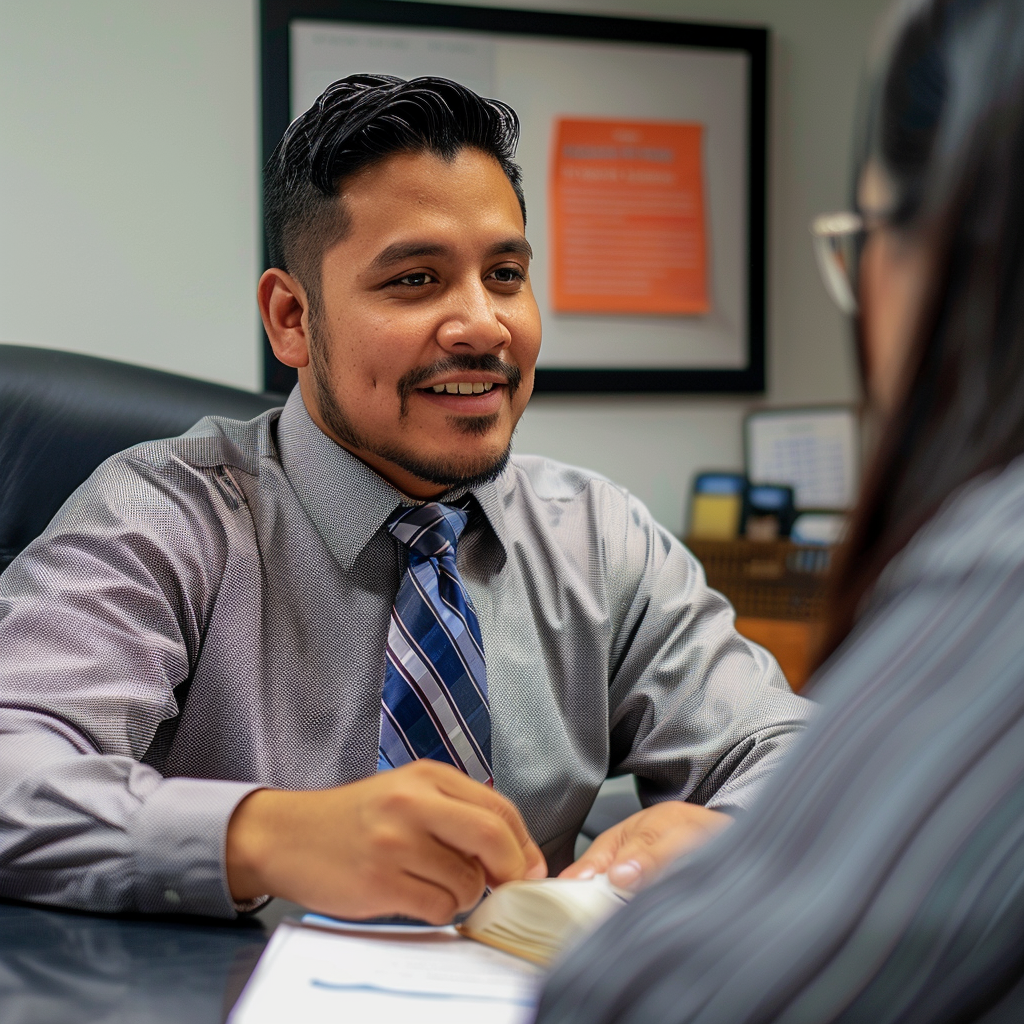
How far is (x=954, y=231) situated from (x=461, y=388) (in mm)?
678

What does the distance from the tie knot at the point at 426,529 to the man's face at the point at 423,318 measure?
33mm

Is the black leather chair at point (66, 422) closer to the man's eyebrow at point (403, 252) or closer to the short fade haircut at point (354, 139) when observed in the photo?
→ the short fade haircut at point (354, 139)

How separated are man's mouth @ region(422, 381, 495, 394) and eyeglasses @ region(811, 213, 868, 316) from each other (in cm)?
54

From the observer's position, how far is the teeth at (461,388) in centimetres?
101

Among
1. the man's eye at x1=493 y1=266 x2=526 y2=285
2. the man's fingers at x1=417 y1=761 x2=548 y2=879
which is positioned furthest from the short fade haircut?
the man's fingers at x1=417 y1=761 x2=548 y2=879

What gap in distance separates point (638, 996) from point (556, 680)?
28.8 inches

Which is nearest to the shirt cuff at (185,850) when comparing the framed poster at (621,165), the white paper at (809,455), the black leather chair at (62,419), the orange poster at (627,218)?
the black leather chair at (62,419)

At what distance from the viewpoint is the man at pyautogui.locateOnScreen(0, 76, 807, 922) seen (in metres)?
0.91

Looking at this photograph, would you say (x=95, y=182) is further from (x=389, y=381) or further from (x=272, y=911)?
(x=272, y=911)

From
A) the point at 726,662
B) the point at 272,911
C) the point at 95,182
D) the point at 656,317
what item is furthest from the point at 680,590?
the point at 95,182

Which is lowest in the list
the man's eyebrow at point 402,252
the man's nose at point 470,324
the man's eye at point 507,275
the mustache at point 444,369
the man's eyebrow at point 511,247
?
the mustache at point 444,369

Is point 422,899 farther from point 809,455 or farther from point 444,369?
point 809,455

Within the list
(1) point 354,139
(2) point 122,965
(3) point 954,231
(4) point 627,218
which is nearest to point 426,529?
(1) point 354,139

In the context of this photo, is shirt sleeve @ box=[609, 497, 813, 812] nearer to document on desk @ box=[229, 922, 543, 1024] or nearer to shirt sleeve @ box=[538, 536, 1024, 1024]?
document on desk @ box=[229, 922, 543, 1024]
